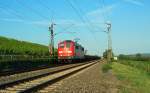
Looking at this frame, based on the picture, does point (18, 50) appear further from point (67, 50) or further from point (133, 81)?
point (133, 81)

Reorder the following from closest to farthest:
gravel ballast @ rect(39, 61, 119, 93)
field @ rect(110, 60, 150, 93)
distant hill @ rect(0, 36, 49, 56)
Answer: gravel ballast @ rect(39, 61, 119, 93), field @ rect(110, 60, 150, 93), distant hill @ rect(0, 36, 49, 56)

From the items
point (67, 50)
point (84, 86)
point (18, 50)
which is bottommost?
point (84, 86)

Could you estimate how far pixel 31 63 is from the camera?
42.8 metres

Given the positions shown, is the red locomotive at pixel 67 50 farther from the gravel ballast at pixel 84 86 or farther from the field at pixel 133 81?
the gravel ballast at pixel 84 86

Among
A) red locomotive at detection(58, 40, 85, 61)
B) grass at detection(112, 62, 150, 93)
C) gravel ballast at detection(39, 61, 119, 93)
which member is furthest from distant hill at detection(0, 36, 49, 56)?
gravel ballast at detection(39, 61, 119, 93)

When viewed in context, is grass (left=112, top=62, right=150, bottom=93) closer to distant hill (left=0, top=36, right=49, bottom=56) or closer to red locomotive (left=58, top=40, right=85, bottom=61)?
distant hill (left=0, top=36, right=49, bottom=56)

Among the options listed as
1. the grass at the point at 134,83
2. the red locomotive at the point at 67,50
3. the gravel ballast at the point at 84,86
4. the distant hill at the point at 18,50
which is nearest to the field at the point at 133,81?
the grass at the point at 134,83

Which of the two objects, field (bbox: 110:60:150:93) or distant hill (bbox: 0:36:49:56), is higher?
distant hill (bbox: 0:36:49:56)

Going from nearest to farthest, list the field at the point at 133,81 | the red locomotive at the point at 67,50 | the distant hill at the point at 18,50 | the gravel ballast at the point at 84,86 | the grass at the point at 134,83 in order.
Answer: the gravel ballast at the point at 84,86 < the grass at the point at 134,83 < the field at the point at 133,81 < the distant hill at the point at 18,50 < the red locomotive at the point at 67,50

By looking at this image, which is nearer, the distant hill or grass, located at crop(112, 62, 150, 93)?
grass, located at crop(112, 62, 150, 93)

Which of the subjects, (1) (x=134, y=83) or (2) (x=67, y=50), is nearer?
(1) (x=134, y=83)

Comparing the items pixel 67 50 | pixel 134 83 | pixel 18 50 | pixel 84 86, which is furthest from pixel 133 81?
pixel 18 50

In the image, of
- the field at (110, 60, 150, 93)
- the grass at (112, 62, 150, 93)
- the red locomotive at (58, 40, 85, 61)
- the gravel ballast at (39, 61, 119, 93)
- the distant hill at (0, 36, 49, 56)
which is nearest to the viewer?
the gravel ballast at (39, 61, 119, 93)

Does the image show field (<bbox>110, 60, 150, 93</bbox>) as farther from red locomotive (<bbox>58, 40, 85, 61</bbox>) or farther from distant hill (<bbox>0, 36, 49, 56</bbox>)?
red locomotive (<bbox>58, 40, 85, 61</bbox>)
